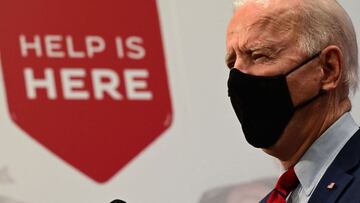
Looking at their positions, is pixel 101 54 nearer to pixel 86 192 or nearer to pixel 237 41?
pixel 86 192

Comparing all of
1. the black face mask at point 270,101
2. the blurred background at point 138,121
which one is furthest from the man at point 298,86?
the blurred background at point 138,121

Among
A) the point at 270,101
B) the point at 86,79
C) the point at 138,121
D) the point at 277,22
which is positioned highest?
the point at 277,22

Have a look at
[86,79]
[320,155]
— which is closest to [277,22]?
[320,155]

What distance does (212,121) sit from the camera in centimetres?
211

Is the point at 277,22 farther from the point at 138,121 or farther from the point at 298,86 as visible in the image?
the point at 138,121

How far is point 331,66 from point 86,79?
2.60 feet

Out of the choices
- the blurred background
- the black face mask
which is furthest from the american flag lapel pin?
the blurred background

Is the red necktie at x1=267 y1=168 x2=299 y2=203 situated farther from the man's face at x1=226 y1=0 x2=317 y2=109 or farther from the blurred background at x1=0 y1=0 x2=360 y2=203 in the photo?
the blurred background at x1=0 y1=0 x2=360 y2=203

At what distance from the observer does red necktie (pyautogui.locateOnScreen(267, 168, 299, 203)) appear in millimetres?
1352

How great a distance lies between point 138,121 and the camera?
2068mm

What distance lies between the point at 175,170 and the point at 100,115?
8.2 inches

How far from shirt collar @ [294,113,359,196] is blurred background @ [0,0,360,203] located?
0.74 metres

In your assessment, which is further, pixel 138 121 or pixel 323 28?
pixel 138 121

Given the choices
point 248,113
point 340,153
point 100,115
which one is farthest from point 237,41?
point 100,115
